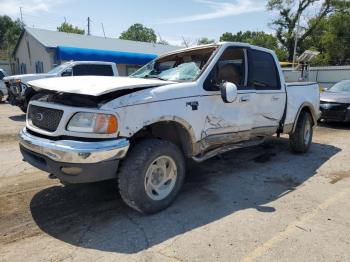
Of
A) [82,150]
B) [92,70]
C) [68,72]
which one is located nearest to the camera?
[82,150]

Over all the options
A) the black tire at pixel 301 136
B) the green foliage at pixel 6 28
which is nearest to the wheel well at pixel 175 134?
the black tire at pixel 301 136

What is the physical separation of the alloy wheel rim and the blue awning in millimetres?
18211

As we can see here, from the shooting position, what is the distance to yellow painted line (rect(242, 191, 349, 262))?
3.20 m

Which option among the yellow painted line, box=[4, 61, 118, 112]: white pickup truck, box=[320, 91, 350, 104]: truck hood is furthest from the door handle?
box=[4, 61, 118, 112]: white pickup truck

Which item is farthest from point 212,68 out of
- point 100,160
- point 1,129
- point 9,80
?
point 9,80

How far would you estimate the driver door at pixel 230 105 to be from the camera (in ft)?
14.9

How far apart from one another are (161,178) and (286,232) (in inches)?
59.7

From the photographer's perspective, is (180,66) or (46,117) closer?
(46,117)

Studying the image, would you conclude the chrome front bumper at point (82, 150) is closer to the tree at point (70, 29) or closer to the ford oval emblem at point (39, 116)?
the ford oval emblem at point (39, 116)

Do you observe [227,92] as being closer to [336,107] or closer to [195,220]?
[195,220]

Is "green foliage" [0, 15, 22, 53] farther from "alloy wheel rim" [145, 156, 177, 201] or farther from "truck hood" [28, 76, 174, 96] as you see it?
"alloy wheel rim" [145, 156, 177, 201]

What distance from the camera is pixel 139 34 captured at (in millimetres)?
86188

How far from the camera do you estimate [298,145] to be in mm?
6996

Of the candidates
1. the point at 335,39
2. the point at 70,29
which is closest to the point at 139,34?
the point at 70,29
